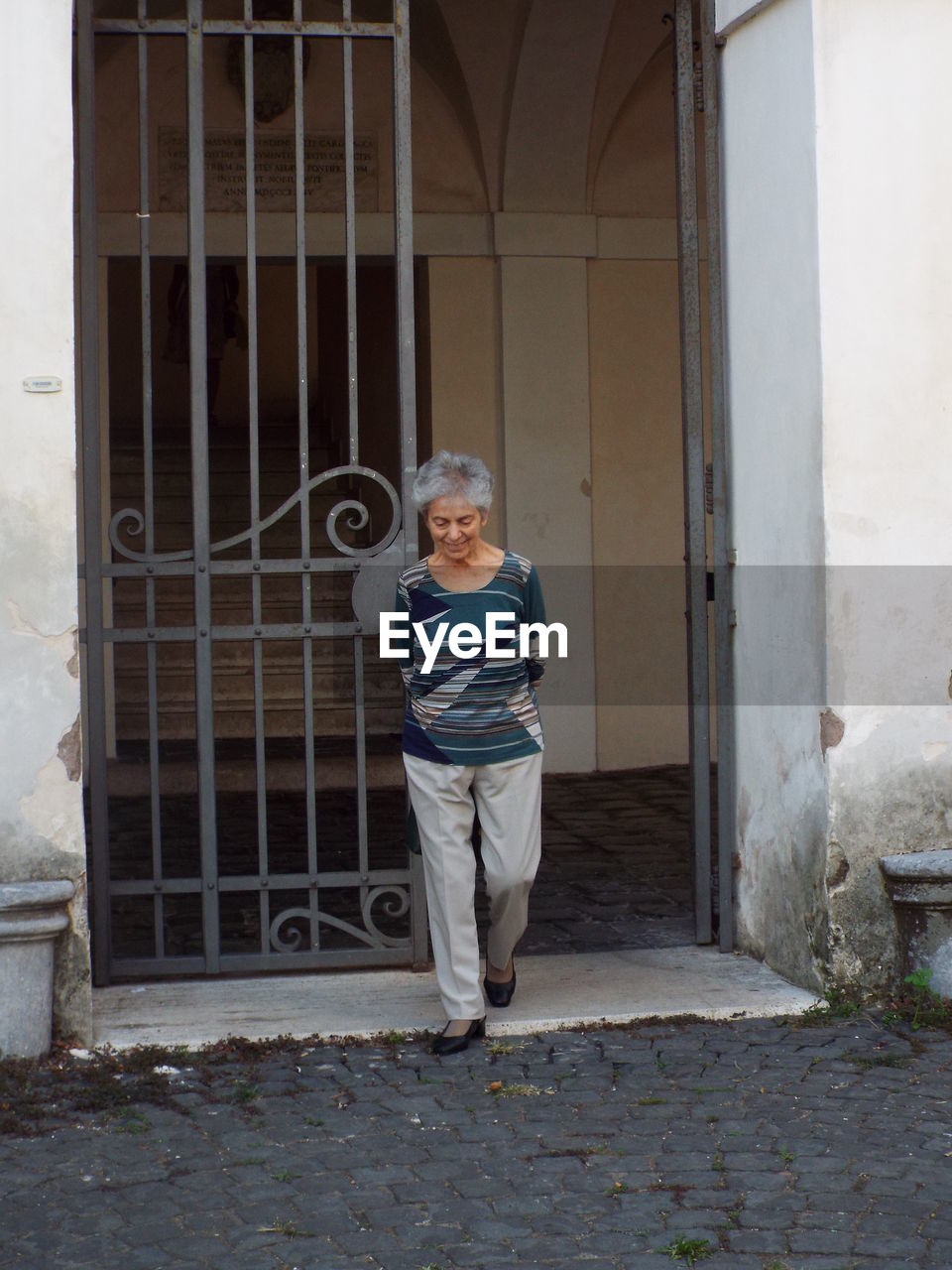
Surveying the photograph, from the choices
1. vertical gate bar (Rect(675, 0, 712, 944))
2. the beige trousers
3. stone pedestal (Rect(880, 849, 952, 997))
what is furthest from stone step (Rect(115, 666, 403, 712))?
stone pedestal (Rect(880, 849, 952, 997))

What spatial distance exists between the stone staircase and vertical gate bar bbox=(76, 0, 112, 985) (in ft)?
12.9

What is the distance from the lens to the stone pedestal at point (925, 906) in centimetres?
498

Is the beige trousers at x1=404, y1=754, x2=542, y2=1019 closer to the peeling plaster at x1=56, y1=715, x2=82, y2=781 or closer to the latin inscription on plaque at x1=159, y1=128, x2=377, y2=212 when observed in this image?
the peeling plaster at x1=56, y1=715, x2=82, y2=781

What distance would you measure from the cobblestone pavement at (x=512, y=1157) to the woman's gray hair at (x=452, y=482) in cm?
158

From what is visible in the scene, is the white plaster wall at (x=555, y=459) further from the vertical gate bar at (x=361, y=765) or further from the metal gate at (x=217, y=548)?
A: the vertical gate bar at (x=361, y=765)

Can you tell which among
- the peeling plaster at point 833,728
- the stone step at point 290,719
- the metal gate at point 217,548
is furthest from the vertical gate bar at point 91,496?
the stone step at point 290,719

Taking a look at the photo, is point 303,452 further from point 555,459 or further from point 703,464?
point 555,459

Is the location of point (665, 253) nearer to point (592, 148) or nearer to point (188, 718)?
point (592, 148)

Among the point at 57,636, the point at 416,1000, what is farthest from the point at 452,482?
the point at 416,1000

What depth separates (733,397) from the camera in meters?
5.77

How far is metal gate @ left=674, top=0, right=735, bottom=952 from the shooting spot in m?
5.79

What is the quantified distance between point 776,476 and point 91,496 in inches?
88.0

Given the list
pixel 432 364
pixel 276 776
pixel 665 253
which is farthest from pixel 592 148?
pixel 276 776

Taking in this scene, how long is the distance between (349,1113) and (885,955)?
182 centimetres
